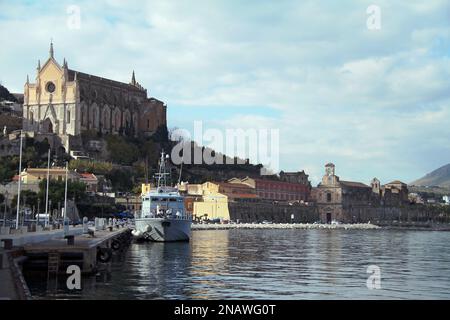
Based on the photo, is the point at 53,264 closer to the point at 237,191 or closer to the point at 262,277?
the point at 262,277

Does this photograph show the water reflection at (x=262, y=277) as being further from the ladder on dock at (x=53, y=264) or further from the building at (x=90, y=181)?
the building at (x=90, y=181)

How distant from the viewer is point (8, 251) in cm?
3303

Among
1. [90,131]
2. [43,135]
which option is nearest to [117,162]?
[90,131]

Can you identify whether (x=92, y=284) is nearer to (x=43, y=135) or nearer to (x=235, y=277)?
(x=235, y=277)

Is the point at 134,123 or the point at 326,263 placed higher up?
the point at 134,123

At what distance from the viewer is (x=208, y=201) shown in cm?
17150

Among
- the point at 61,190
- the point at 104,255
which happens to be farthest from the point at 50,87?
the point at 104,255

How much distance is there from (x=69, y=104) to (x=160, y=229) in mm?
95333

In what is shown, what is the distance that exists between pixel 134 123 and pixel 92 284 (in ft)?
496

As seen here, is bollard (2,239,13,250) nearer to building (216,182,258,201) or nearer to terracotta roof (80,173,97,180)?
terracotta roof (80,173,97,180)

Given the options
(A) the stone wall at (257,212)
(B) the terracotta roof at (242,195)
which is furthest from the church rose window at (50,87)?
(A) the stone wall at (257,212)

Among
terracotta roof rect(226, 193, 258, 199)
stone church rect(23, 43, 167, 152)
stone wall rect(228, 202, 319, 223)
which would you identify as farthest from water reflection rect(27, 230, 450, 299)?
stone wall rect(228, 202, 319, 223)

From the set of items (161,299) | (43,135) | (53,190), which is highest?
(43,135)

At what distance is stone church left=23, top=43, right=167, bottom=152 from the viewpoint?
6265 inches
